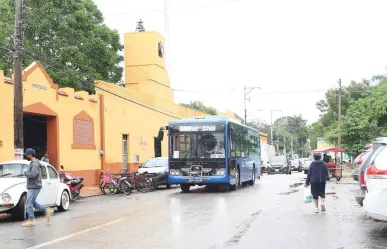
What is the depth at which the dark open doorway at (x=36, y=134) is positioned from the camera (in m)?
26.0

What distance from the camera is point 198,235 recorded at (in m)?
9.55

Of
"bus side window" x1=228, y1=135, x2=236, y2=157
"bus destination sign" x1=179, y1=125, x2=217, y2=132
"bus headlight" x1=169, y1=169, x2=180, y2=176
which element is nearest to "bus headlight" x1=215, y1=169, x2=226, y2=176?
"bus side window" x1=228, y1=135, x2=236, y2=157

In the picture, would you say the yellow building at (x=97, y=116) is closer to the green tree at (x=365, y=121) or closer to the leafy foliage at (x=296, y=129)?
the green tree at (x=365, y=121)

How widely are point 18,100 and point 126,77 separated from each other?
2309 cm

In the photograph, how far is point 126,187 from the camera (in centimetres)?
2223

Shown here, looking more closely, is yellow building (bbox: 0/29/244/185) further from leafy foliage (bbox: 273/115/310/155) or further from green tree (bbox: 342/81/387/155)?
leafy foliage (bbox: 273/115/310/155)

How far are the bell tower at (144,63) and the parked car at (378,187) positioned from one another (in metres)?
30.5

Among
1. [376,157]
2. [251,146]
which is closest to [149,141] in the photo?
[251,146]

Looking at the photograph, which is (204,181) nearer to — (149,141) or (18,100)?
(18,100)

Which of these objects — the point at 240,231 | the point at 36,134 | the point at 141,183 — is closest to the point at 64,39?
the point at 36,134

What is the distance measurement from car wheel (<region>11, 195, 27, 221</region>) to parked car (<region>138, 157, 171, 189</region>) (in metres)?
11.8

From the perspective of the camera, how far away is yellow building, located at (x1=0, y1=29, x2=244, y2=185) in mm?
23344

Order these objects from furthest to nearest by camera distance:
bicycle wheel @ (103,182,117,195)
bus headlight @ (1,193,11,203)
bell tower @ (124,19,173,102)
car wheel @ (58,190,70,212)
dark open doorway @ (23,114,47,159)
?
bell tower @ (124,19,173,102) < dark open doorway @ (23,114,47,159) < bicycle wheel @ (103,182,117,195) < car wheel @ (58,190,70,212) < bus headlight @ (1,193,11,203)

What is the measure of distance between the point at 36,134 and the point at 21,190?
14.1m
